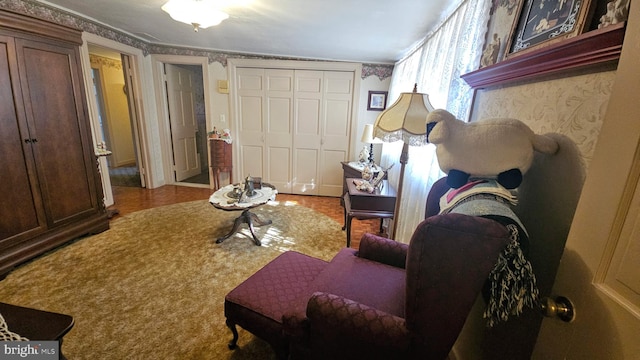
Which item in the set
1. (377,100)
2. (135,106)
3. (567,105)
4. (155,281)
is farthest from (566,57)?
(135,106)

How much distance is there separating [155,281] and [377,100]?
11.7ft

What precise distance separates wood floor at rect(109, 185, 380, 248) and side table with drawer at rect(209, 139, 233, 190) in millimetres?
385

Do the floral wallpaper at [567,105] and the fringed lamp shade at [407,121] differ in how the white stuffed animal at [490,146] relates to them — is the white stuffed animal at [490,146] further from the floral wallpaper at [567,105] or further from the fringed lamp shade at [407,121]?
the fringed lamp shade at [407,121]

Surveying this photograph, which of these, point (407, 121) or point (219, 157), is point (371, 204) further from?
point (219, 157)

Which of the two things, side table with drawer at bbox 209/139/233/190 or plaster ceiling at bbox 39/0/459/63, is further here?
side table with drawer at bbox 209/139/233/190

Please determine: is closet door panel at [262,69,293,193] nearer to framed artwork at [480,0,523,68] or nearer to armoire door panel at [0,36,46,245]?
armoire door panel at [0,36,46,245]

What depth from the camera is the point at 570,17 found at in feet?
2.73

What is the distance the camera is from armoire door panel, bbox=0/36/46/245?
1.85 metres

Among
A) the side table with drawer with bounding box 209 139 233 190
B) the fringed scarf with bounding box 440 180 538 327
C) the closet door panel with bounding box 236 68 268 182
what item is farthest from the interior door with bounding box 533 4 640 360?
the side table with drawer with bounding box 209 139 233 190

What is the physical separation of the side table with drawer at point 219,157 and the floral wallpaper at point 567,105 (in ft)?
12.1

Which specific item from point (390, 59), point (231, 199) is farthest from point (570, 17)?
point (390, 59)

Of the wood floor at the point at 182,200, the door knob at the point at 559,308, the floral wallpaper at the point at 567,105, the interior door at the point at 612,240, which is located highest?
the floral wallpaper at the point at 567,105

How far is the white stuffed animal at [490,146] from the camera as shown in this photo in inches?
32.4

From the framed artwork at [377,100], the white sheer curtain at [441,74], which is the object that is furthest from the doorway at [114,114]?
the white sheer curtain at [441,74]
